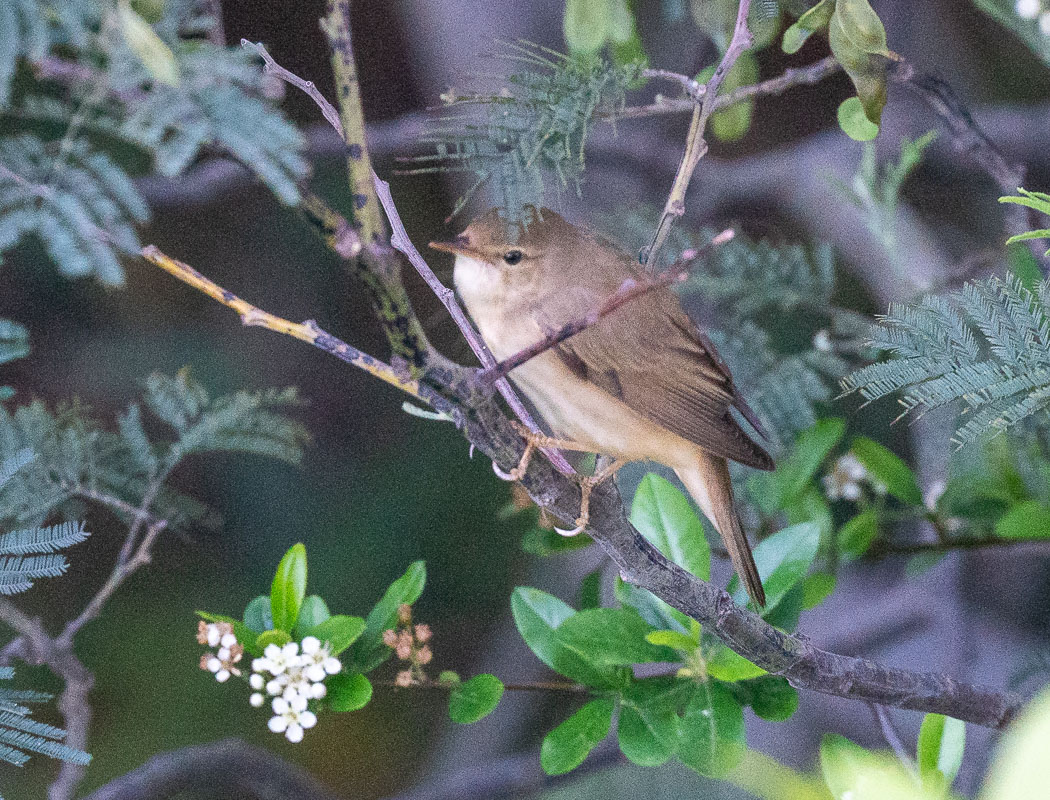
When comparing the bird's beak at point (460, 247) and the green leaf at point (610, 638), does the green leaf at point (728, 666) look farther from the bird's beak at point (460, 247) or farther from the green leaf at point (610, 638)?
the bird's beak at point (460, 247)

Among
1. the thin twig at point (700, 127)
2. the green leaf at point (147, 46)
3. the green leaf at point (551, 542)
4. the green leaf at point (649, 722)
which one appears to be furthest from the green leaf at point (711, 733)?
the green leaf at point (147, 46)

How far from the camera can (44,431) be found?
0.83m

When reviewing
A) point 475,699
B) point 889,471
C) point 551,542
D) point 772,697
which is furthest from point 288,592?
point 889,471

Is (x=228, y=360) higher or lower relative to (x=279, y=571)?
higher

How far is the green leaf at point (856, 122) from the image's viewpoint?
659 millimetres

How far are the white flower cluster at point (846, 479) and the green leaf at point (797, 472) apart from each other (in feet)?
0.37

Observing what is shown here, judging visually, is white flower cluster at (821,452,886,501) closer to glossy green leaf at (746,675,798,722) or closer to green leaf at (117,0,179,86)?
glossy green leaf at (746,675,798,722)

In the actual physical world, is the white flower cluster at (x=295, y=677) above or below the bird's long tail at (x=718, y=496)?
below

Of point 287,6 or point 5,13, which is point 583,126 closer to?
point 5,13

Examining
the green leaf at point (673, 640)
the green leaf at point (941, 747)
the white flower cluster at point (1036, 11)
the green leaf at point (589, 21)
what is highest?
the white flower cluster at point (1036, 11)

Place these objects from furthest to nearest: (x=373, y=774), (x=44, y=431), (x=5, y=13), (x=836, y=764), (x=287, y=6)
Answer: (x=373, y=774)
(x=287, y=6)
(x=44, y=431)
(x=836, y=764)
(x=5, y=13)

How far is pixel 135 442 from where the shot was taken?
89 centimetres

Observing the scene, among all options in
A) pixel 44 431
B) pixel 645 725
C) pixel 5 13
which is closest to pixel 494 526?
pixel 645 725

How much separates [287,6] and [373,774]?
34.9 inches
